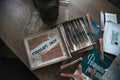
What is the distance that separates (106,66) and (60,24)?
29cm

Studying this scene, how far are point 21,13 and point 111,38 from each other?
474 mm

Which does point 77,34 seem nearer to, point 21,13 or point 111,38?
point 111,38

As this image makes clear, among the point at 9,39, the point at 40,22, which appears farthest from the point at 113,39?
the point at 9,39

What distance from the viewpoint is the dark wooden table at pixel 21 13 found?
0.95m

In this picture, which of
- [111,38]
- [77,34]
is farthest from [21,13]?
[111,38]

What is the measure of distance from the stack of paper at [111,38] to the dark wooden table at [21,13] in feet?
0.22

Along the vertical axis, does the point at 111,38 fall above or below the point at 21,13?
below

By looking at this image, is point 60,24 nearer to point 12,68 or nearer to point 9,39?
point 9,39

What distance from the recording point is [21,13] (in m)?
1.00

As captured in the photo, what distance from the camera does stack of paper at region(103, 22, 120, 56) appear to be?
2.93 feet

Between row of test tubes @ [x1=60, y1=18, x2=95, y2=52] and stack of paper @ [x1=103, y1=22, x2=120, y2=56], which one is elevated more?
row of test tubes @ [x1=60, y1=18, x2=95, y2=52]

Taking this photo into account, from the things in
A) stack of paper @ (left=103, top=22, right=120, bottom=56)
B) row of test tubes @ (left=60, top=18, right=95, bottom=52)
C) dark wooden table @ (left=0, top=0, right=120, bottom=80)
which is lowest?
stack of paper @ (left=103, top=22, right=120, bottom=56)

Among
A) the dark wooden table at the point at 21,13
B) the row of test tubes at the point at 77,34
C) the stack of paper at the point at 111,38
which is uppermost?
the dark wooden table at the point at 21,13

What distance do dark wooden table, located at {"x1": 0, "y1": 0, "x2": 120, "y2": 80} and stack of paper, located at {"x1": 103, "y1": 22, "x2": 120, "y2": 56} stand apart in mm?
68
